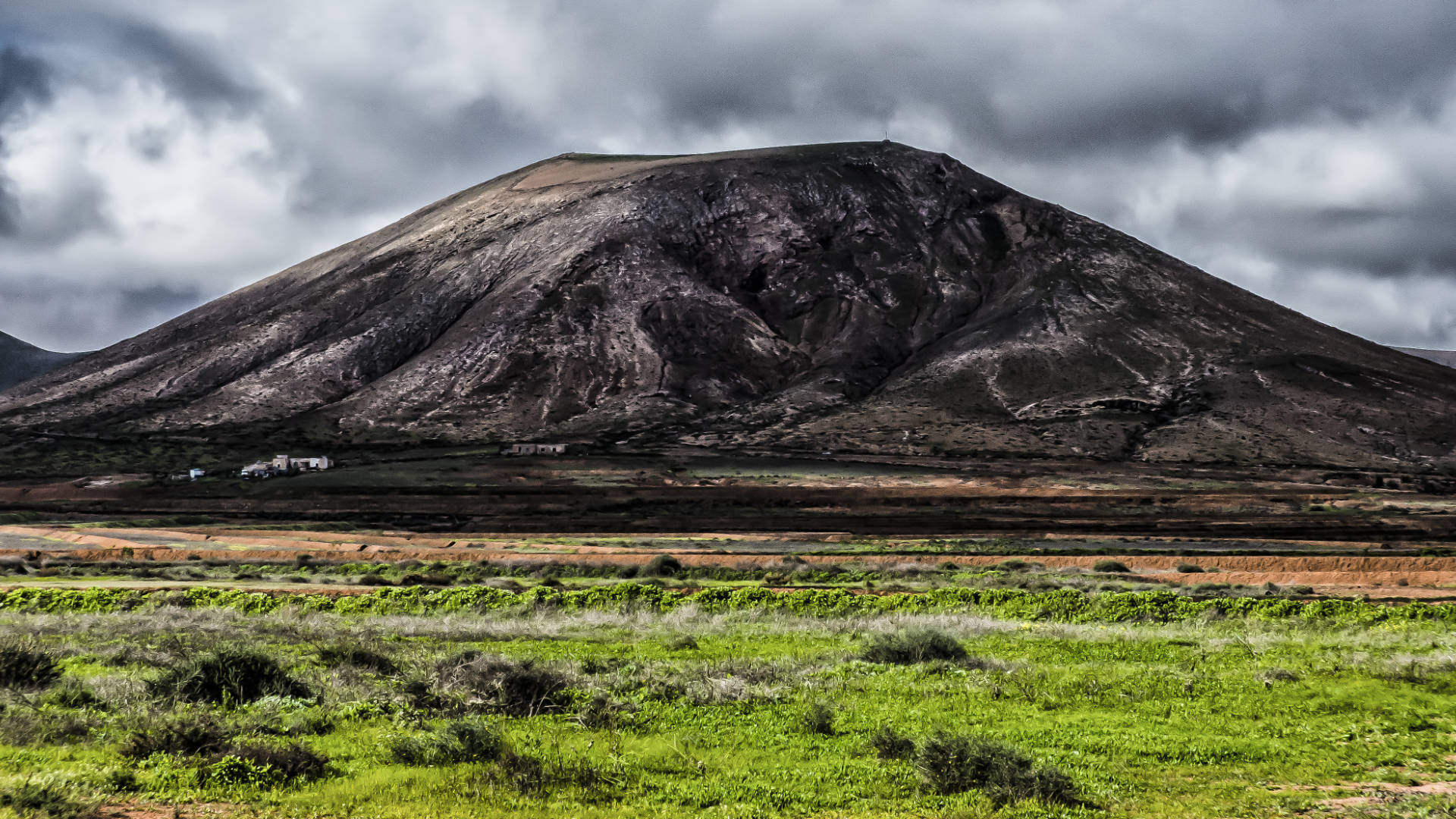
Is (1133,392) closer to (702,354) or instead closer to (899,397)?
(899,397)

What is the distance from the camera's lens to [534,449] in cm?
12231

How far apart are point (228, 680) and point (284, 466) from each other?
340ft

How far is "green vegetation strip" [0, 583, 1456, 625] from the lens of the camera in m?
27.0

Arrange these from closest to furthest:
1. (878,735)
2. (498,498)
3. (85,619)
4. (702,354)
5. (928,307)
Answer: (878,735)
(85,619)
(498,498)
(702,354)
(928,307)

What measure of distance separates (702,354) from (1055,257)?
243 feet

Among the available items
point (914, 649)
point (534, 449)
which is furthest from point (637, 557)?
point (534, 449)

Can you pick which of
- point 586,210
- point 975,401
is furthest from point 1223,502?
point 586,210

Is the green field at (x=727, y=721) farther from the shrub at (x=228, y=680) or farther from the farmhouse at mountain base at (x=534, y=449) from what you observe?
the farmhouse at mountain base at (x=534, y=449)

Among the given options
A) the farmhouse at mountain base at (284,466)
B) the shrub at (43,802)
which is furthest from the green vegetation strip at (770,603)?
the farmhouse at mountain base at (284,466)

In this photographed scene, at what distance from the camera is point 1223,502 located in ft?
277

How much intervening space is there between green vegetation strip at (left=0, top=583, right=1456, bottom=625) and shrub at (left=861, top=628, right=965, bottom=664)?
839cm

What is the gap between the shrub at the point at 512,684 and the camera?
567 inches

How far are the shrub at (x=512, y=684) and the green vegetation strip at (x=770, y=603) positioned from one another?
13.0m

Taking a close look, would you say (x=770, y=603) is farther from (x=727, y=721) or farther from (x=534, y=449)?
(x=534, y=449)
